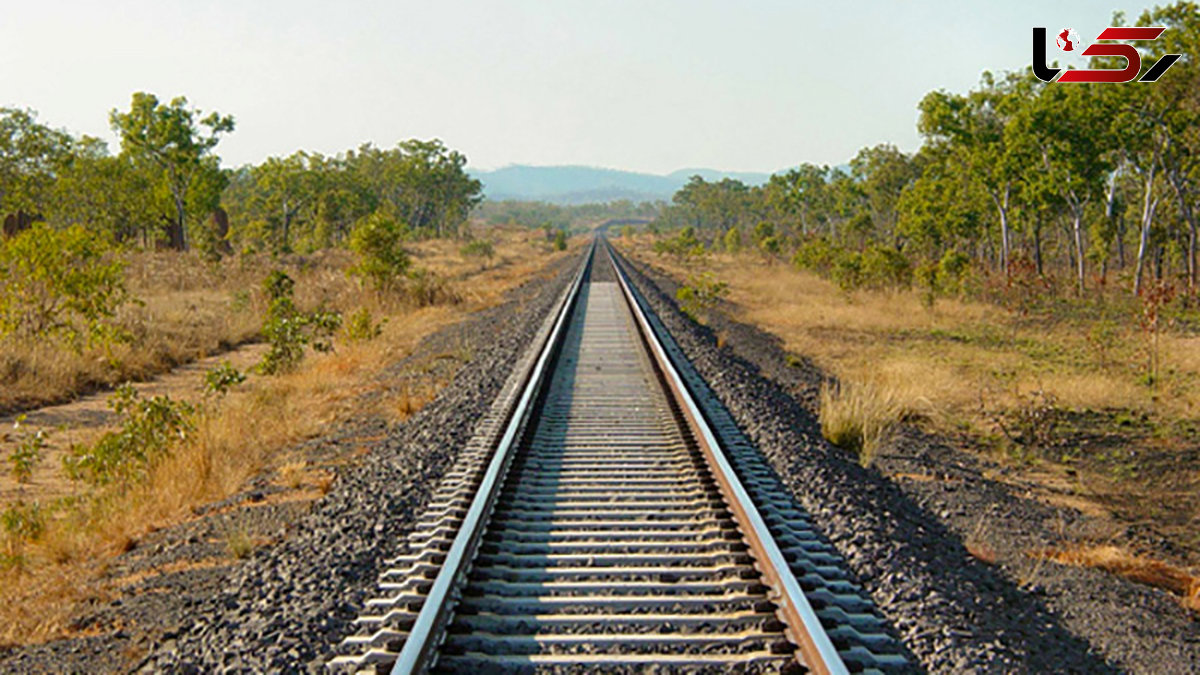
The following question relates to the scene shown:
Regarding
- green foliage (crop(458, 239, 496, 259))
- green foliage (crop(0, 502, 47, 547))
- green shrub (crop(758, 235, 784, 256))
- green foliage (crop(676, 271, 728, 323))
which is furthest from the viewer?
green shrub (crop(758, 235, 784, 256))

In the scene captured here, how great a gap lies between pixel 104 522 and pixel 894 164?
53.1m

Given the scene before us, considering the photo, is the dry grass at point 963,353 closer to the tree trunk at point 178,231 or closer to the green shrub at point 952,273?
the green shrub at point 952,273

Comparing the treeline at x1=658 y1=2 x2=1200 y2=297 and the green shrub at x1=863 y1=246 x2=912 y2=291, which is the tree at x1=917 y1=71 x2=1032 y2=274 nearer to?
the treeline at x1=658 y1=2 x2=1200 y2=297

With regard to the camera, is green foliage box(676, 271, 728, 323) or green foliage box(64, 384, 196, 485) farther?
green foliage box(676, 271, 728, 323)

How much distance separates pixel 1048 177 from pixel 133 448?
3181cm

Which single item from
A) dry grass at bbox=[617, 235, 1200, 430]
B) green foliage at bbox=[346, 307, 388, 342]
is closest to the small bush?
dry grass at bbox=[617, 235, 1200, 430]

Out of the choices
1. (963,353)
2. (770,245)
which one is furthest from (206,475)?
(770,245)

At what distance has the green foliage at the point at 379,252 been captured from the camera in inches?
828

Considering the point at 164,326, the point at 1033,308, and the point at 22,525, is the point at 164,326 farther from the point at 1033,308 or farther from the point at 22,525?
the point at 1033,308

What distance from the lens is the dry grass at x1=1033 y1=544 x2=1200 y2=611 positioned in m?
5.57

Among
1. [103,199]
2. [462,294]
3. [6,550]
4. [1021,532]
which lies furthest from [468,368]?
[103,199]

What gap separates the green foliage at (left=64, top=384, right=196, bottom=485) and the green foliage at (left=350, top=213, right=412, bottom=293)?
12478 millimetres

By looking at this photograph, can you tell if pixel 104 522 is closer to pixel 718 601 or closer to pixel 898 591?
pixel 718 601

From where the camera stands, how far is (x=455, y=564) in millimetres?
4418
